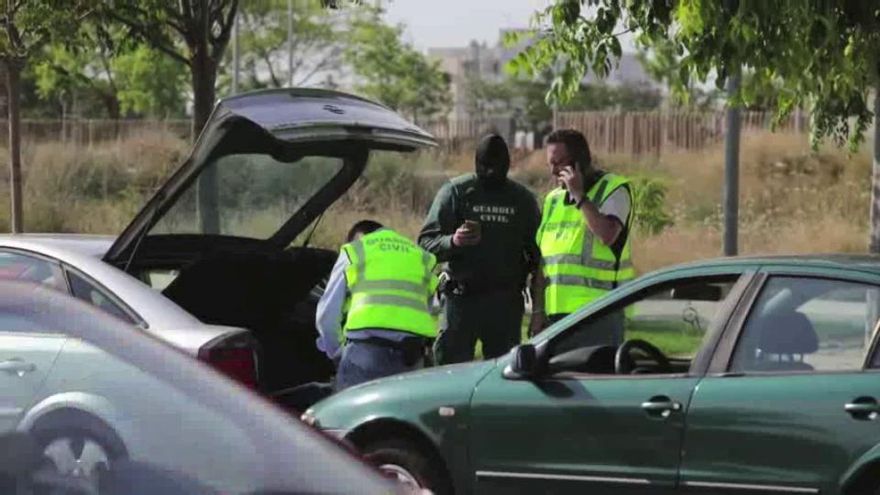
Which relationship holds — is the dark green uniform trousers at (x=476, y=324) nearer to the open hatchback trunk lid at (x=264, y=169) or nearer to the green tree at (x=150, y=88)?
the open hatchback trunk lid at (x=264, y=169)

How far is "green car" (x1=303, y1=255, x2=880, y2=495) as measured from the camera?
524cm

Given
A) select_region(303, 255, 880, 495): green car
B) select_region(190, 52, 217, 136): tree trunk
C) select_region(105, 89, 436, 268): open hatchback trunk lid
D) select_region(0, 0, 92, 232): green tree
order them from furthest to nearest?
select_region(190, 52, 217, 136): tree trunk, select_region(0, 0, 92, 232): green tree, select_region(105, 89, 436, 268): open hatchback trunk lid, select_region(303, 255, 880, 495): green car

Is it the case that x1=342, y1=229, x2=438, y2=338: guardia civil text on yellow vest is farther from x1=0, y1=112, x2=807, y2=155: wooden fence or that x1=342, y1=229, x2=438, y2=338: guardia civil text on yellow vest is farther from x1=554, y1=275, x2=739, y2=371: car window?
x1=0, y1=112, x2=807, y2=155: wooden fence

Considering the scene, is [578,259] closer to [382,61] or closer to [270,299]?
[270,299]

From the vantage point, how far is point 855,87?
9.12 meters

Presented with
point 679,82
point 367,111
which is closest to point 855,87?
point 679,82

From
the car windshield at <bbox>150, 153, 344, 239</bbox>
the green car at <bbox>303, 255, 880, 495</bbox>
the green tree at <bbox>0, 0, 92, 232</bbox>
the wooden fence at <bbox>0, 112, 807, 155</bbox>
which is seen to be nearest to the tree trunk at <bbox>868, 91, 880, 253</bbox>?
the green car at <bbox>303, 255, 880, 495</bbox>

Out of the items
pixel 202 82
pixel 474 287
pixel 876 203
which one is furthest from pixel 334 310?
pixel 202 82

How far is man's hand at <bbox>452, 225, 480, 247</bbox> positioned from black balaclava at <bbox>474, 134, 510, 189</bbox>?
0.34 metres

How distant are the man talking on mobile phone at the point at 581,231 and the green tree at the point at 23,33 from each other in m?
5.34

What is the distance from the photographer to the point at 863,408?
510 centimetres

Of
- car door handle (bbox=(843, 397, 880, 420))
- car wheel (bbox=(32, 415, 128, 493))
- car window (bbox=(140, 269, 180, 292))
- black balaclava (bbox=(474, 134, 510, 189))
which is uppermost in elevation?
black balaclava (bbox=(474, 134, 510, 189))

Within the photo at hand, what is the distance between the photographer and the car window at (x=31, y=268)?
21.5ft

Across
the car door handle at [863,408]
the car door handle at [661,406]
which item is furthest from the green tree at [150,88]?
the car door handle at [863,408]
